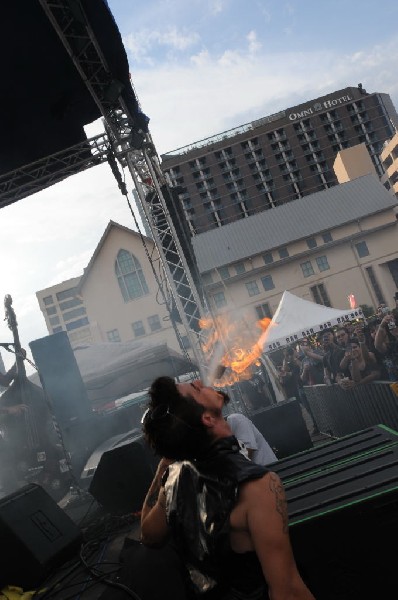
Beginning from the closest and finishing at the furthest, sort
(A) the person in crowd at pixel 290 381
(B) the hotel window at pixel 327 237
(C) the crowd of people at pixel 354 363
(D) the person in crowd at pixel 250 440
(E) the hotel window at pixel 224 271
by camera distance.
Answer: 1. (D) the person in crowd at pixel 250 440
2. (C) the crowd of people at pixel 354 363
3. (A) the person in crowd at pixel 290 381
4. (B) the hotel window at pixel 327 237
5. (E) the hotel window at pixel 224 271

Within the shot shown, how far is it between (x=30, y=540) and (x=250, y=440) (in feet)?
10.6

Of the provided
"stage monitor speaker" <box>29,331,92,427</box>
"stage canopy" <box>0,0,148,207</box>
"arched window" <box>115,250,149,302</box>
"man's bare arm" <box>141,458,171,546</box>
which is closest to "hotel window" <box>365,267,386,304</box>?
"arched window" <box>115,250,149,302</box>

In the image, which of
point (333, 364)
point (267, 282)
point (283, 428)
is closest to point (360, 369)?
point (283, 428)

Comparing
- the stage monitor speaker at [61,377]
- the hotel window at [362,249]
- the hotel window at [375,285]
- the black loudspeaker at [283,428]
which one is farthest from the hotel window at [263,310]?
the black loudspeaker at [283,428]

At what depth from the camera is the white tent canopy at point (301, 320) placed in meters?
15.4

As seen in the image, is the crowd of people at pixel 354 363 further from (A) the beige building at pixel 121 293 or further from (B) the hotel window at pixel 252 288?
(B) the hotel window at pixel 252 288

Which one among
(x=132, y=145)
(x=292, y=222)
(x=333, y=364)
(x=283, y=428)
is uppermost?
(x=292, y=222)

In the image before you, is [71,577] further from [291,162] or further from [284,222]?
[291,162]

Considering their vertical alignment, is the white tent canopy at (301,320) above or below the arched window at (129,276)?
below

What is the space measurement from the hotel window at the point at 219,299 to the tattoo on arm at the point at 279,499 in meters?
44.5

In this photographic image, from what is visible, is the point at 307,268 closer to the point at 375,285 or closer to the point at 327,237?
the point at 327,237

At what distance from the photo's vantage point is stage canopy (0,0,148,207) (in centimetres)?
649

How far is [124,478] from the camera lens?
7285mm

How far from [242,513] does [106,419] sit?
11.7 metres
